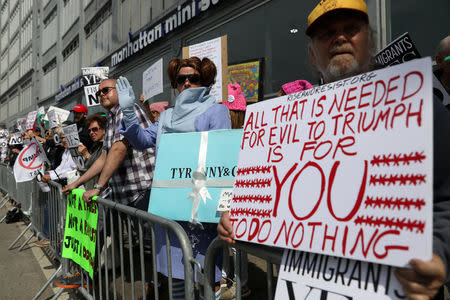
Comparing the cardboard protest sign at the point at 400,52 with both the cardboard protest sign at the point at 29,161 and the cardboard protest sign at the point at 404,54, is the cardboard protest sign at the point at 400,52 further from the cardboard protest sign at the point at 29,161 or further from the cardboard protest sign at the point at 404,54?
the cardboard protest sign at the point at 29,161

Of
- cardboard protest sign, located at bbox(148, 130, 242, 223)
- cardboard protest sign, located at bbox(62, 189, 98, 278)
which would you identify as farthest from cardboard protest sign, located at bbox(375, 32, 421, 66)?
cardboard protest sign, located at bbox(62, 189, 98, 278)

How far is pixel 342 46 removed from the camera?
1.43 metres

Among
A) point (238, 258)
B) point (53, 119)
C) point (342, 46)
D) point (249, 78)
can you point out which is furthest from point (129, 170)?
point (53, 119)

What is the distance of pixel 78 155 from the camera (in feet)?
15.1

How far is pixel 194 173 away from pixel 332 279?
1.09 m

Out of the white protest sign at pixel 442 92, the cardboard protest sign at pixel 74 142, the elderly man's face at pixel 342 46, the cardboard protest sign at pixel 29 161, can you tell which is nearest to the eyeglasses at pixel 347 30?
the elderly man's face at pixel 342 46

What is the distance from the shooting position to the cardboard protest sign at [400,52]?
2.69m

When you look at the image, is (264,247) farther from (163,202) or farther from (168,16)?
(168,16)

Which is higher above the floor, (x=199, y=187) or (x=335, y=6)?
(x=335, y=6)

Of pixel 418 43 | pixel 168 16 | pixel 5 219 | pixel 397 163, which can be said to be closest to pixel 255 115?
pixel 397 163

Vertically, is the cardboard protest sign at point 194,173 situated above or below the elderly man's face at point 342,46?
below

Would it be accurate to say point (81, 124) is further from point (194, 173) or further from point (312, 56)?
point (312, 56)

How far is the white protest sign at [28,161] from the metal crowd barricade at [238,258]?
4.15m

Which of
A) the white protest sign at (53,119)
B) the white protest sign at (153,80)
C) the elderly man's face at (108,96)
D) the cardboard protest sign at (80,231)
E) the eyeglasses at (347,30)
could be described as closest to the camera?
the eyeglasses at (347,30)
